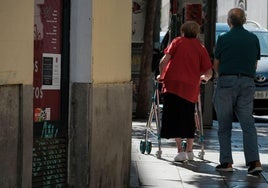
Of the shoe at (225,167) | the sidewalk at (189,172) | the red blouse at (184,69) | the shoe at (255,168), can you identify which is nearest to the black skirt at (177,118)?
the red blouse at (184,69)

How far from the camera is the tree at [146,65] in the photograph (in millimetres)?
15125

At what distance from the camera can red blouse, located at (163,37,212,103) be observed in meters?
9.23

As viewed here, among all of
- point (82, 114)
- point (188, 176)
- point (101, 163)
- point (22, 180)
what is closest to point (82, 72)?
point (82, 114)

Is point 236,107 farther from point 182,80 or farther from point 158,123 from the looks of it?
point 158,123

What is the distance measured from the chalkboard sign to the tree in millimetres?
8655

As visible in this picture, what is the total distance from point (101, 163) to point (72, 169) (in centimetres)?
28

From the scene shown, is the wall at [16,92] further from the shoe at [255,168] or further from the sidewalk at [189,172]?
the shoe at [255,168]

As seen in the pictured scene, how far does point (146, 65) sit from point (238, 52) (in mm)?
6652

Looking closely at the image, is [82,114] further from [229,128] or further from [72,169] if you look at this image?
[229,128]

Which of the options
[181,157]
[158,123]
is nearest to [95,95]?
[181,157]

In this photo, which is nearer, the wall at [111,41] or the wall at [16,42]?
the wall at [16,42]

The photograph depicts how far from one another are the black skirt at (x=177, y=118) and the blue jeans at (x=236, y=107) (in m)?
0.63

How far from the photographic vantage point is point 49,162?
6430 mm

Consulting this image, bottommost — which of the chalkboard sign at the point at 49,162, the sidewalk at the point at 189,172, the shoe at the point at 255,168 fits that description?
the sidewalk at the point at 189,172
